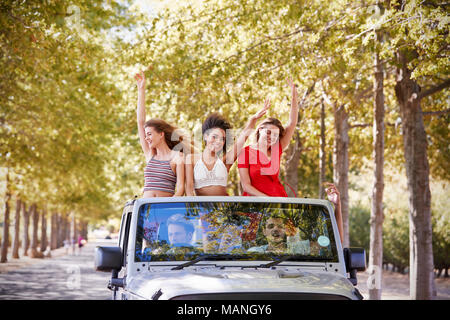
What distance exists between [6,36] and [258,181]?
9369 millimetres

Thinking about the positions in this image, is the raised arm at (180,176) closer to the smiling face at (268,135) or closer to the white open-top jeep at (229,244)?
the smiling face at (268,135)

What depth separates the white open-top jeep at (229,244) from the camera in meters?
5.07

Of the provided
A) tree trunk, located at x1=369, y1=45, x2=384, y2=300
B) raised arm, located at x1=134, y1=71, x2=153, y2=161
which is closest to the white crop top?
raised arm, located at x1=134, y1=71, x2=153, y2=161

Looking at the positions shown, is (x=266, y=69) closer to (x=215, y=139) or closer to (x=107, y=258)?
(x=215, y=139)

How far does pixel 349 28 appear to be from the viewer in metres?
14.5

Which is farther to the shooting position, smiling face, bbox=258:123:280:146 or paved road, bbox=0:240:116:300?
paved road, bbox=0:240:116:300

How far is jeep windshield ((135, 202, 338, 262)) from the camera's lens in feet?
17.5

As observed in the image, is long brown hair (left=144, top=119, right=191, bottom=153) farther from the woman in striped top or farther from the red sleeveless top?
the red sleeveless top

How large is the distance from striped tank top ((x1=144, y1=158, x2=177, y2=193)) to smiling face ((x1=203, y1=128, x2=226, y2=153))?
463 millimetres

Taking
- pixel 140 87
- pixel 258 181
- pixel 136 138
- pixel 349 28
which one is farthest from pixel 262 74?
pixel 136 138

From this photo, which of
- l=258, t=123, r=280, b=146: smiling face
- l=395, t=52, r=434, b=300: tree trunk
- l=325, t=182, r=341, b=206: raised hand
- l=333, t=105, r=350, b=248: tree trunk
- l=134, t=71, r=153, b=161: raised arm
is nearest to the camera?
l=325, t=182, r=341, b=206: raised hand

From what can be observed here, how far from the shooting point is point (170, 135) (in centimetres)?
735
